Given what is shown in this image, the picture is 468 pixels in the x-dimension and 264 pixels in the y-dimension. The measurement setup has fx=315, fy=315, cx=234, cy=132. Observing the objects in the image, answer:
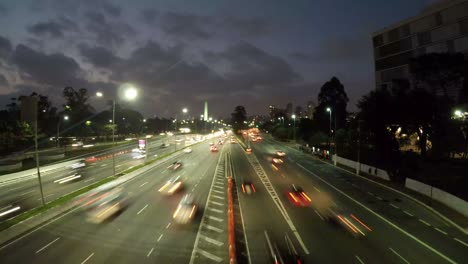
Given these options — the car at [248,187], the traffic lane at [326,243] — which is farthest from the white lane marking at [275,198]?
the car at [248,187]

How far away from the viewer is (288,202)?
32.0 m

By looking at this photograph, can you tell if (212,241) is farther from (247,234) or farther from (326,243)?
(326,243)

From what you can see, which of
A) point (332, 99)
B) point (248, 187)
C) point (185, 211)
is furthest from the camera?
point (332, 99)

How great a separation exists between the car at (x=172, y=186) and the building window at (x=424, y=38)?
241 feet

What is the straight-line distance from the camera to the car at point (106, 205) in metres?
26.7

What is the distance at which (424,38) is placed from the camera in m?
81.2

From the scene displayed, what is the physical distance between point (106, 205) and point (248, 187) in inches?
659

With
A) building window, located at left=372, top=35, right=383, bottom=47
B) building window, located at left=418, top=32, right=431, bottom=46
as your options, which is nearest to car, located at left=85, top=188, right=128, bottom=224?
building window, located at left=418, top=32, right=431, bottom=46

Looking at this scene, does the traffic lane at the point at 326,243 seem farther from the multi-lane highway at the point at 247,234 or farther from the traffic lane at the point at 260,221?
the traffic lane at the point at 260,221

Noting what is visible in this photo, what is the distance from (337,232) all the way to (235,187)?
17.8 m

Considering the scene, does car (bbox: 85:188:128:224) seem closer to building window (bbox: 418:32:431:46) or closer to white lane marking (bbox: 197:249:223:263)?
white lane marking (bbox: 197:249:223:263)

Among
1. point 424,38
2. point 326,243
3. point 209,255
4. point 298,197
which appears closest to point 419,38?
point 424,38

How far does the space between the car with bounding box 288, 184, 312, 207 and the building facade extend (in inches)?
2126

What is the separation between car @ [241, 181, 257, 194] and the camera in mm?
37062
